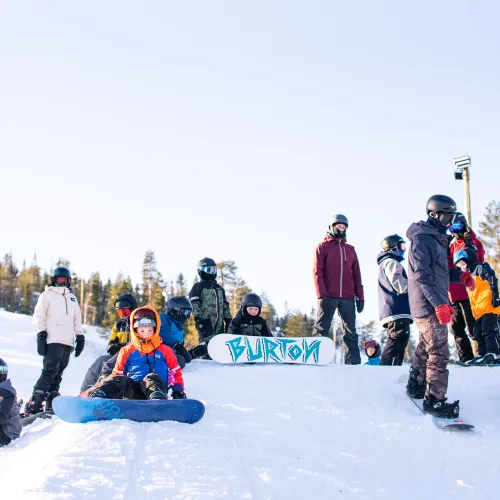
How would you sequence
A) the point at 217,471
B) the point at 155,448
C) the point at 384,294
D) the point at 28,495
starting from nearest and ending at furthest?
the point at 28,495, the point at 217,471, the point at 155,448, the point at 384,294

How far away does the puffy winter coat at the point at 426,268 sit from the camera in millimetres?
5973

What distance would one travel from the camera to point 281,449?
486 centimetres

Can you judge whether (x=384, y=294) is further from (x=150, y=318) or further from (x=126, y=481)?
(x=126, y=481)

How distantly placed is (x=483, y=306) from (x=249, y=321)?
3543mm

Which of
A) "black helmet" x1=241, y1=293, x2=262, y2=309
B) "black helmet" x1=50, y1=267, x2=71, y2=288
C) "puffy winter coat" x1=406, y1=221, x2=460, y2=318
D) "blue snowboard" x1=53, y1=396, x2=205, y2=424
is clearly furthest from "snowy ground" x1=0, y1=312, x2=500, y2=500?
"black helmet" x1=50, y1=267, x2=71, y2=288

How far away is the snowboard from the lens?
835 centimetres

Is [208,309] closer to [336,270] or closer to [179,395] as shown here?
[336,270]

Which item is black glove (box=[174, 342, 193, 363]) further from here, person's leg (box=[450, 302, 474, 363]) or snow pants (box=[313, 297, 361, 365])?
person's leg (box=[450, 302, 474, 363])

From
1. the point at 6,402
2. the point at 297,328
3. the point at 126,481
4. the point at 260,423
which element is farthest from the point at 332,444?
the point at 297,328

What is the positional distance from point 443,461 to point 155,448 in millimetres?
2543

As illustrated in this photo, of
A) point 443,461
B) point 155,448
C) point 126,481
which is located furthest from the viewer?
point 443,461

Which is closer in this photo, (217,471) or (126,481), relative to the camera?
(126,481)

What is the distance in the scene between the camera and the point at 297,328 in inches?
1988

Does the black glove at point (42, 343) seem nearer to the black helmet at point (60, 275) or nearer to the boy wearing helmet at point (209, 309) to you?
the black helmet at point (60, 275)
